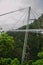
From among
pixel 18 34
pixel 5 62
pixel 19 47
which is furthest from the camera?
pixel 18 34

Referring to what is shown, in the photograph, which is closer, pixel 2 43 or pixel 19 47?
pixel 2 43

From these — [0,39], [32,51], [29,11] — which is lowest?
[32,51]

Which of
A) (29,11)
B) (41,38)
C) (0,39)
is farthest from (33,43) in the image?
(29,11)

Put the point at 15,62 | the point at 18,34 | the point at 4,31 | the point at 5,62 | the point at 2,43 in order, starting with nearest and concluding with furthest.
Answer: the point at 15,62, the point at 5,62, the point at 2,43, the point at 4,31, the point at 18,34

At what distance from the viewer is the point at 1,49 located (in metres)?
14.8

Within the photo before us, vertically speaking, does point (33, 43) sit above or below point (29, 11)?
below

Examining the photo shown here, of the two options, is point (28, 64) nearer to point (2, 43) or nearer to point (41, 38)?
point (2, 43)

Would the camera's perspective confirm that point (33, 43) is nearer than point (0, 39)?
No

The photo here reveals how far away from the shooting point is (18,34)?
869 inches

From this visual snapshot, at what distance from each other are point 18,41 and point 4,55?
5.10 metres

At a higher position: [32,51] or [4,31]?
[4,31]

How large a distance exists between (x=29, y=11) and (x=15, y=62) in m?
2.52

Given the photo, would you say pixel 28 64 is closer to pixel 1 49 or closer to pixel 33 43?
pixel 1 49

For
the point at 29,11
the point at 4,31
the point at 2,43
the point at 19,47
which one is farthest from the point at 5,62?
the point at 19,47
